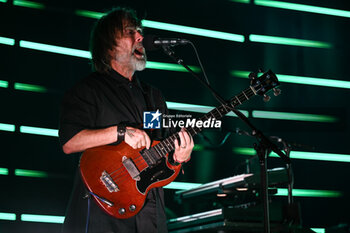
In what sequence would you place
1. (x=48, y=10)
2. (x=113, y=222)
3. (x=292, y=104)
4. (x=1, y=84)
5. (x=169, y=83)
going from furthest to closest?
(x=292, y=104)
(x=169, y=83)
(x=48, y=10)
(x=1, y=84)
(x=113, y=222)

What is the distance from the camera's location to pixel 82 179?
94.1 inches

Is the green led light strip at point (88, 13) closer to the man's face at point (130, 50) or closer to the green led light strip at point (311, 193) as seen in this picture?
the man's face at point (130, 50)

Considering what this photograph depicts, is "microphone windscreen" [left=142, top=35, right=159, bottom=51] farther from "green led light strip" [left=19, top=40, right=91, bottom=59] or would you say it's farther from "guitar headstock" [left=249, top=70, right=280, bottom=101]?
"green led light strip" [left=19, top=40, right=91, bottom=59]

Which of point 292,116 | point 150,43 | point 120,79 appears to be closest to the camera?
point 150,43

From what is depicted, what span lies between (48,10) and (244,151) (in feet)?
7.94

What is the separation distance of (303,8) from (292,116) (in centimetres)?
132

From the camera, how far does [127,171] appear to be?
2.45 meters

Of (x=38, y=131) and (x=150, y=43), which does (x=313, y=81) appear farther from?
(x=38, y=131)

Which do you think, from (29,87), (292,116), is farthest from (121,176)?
(292,116)

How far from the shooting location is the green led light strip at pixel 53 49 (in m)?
3.76

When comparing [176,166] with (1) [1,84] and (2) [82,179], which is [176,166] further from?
(1) [1,84]

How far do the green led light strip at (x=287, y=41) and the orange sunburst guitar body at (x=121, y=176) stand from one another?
2635 mm

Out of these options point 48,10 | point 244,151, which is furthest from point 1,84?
point 244,151

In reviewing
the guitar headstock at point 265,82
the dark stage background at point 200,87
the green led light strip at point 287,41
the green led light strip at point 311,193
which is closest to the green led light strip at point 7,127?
the dark stage background at point 200,87
